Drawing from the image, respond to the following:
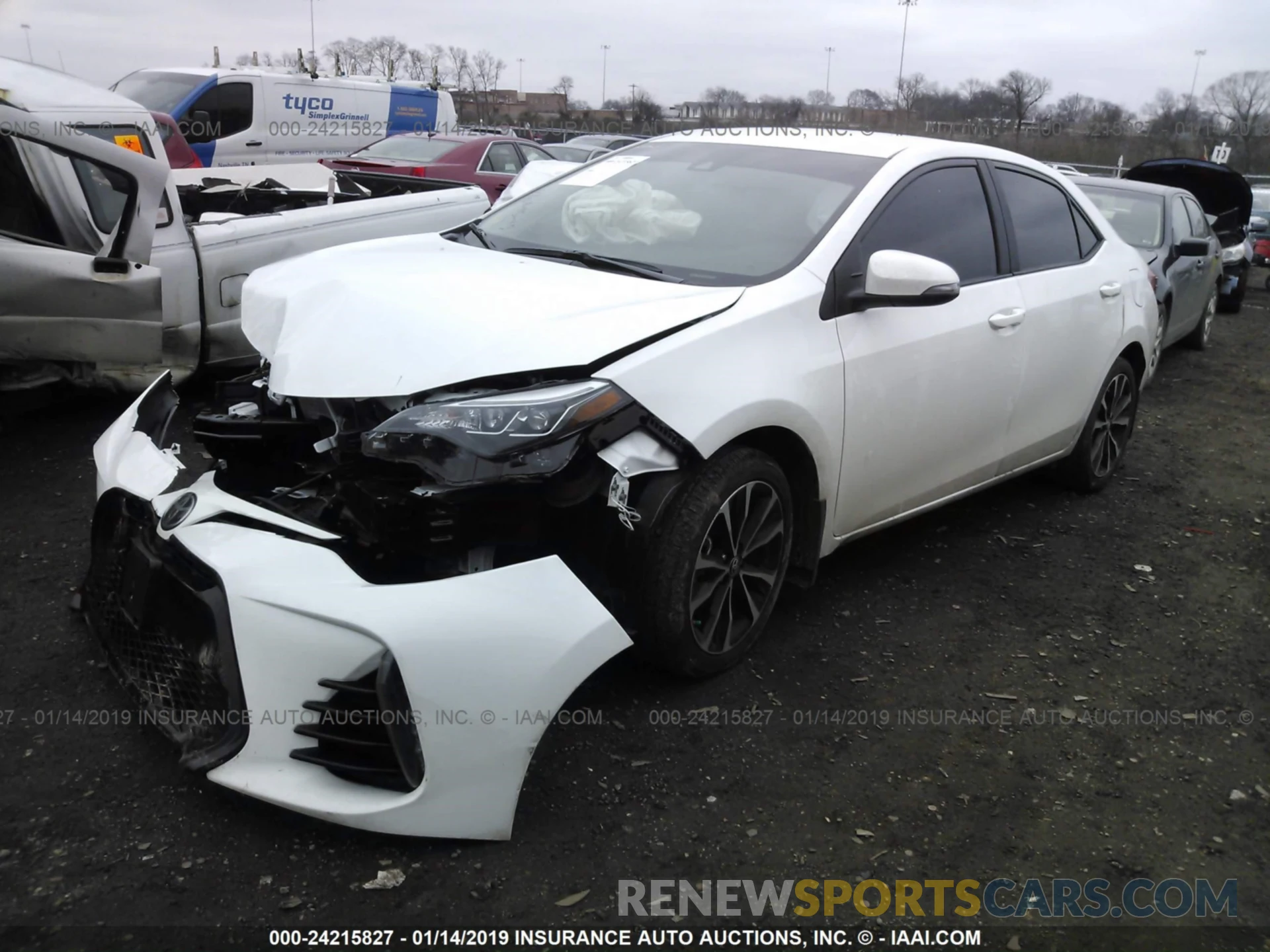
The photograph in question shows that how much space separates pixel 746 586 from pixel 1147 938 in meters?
1.36

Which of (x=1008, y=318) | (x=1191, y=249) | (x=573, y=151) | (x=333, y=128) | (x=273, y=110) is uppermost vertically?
(x=273, y=110)

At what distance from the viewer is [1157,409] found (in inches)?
A: 295

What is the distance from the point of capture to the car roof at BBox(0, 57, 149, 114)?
461 centimetres

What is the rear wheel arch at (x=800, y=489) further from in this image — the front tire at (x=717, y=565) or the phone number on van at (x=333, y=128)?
the phone number on van at (x=333, y=128)

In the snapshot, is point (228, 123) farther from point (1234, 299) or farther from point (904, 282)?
point (904, 282)

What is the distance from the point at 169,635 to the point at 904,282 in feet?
7.62

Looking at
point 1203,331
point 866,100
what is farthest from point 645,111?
point 1203,331

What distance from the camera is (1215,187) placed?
11086 mm

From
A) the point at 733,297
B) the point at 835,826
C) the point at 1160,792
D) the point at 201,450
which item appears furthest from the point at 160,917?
the point at 201,450

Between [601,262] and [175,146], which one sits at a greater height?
[175,146]

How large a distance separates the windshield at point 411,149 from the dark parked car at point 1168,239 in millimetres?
7340

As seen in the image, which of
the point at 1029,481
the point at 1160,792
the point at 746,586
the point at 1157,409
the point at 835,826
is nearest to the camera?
the point at 835,826

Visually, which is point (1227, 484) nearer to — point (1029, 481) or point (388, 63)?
point (1029, 481)

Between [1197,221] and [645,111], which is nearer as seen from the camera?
[1197,221]
